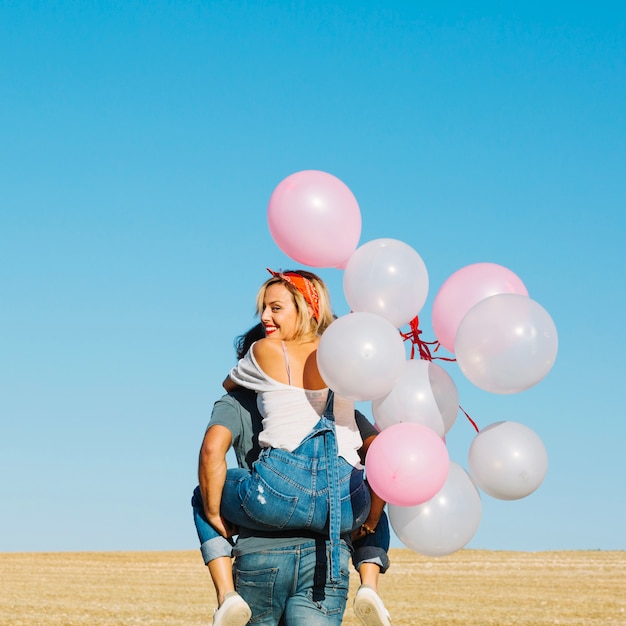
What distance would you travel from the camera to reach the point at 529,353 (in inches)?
176

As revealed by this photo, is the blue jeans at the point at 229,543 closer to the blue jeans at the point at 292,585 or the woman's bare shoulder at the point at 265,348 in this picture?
the blue jeans at the point at 292,585

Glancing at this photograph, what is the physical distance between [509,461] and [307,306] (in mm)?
1312

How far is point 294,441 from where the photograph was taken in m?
4.04

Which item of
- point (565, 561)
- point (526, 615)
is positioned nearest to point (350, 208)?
point (526, 615)

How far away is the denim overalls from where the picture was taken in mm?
3926

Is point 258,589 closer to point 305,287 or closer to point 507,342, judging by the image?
point 305,287

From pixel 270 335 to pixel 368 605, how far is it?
1328 millimetres

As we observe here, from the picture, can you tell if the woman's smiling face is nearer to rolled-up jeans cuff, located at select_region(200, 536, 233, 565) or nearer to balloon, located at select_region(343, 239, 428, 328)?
balloon, located at select_region(343, 239, 428, 328)

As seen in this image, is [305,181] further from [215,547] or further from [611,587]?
[611,587]

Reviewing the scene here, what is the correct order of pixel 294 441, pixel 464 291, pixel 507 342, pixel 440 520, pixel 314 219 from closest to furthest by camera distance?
pixel 294 441 < pixel 507 342 < pixel 440 520 < pixel 314 219 < pixel 464 291

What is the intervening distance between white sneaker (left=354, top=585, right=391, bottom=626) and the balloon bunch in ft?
1.46

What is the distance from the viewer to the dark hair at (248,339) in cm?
461

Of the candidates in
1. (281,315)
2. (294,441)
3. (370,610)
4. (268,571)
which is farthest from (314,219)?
(370,610)

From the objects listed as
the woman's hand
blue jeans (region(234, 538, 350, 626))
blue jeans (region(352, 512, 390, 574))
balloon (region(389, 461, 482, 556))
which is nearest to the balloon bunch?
balloon (region(389, 461, 482, 556))
